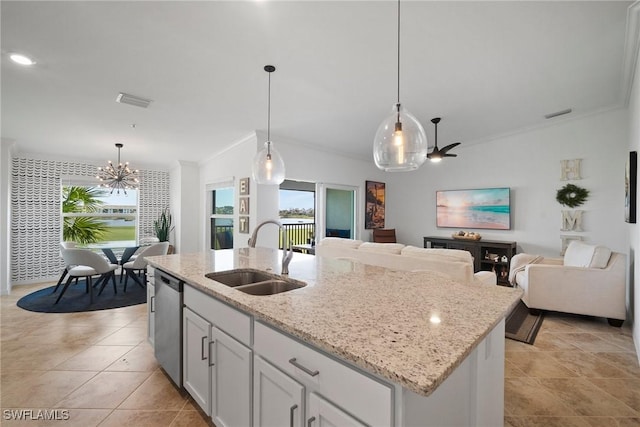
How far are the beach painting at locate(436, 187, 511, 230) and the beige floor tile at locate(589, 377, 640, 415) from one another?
10.5 ft

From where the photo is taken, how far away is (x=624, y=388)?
6.74ft

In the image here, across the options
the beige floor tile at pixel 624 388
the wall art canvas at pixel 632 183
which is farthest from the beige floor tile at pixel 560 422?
the wall art canvas at pixel 632 183

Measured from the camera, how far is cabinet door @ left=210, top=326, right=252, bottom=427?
52.4 inches

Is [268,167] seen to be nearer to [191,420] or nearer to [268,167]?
[268,167]

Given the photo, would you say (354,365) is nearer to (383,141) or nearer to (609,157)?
(383,141)

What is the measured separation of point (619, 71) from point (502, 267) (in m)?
3.24

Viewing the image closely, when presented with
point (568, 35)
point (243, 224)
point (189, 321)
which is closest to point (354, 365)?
point (189, 321)

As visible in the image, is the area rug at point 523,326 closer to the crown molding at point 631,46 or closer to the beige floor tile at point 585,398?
the beige floor tile at point 585,398

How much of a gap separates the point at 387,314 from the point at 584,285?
3.52 meters

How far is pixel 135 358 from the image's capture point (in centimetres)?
251

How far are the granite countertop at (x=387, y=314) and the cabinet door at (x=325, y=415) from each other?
0.64 ft

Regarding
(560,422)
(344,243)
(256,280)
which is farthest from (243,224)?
(560,422)

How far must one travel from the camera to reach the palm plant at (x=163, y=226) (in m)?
6.22

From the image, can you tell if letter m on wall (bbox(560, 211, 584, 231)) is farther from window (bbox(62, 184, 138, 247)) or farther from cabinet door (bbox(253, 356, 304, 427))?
window (bbox(62, 184, 138, 247))
